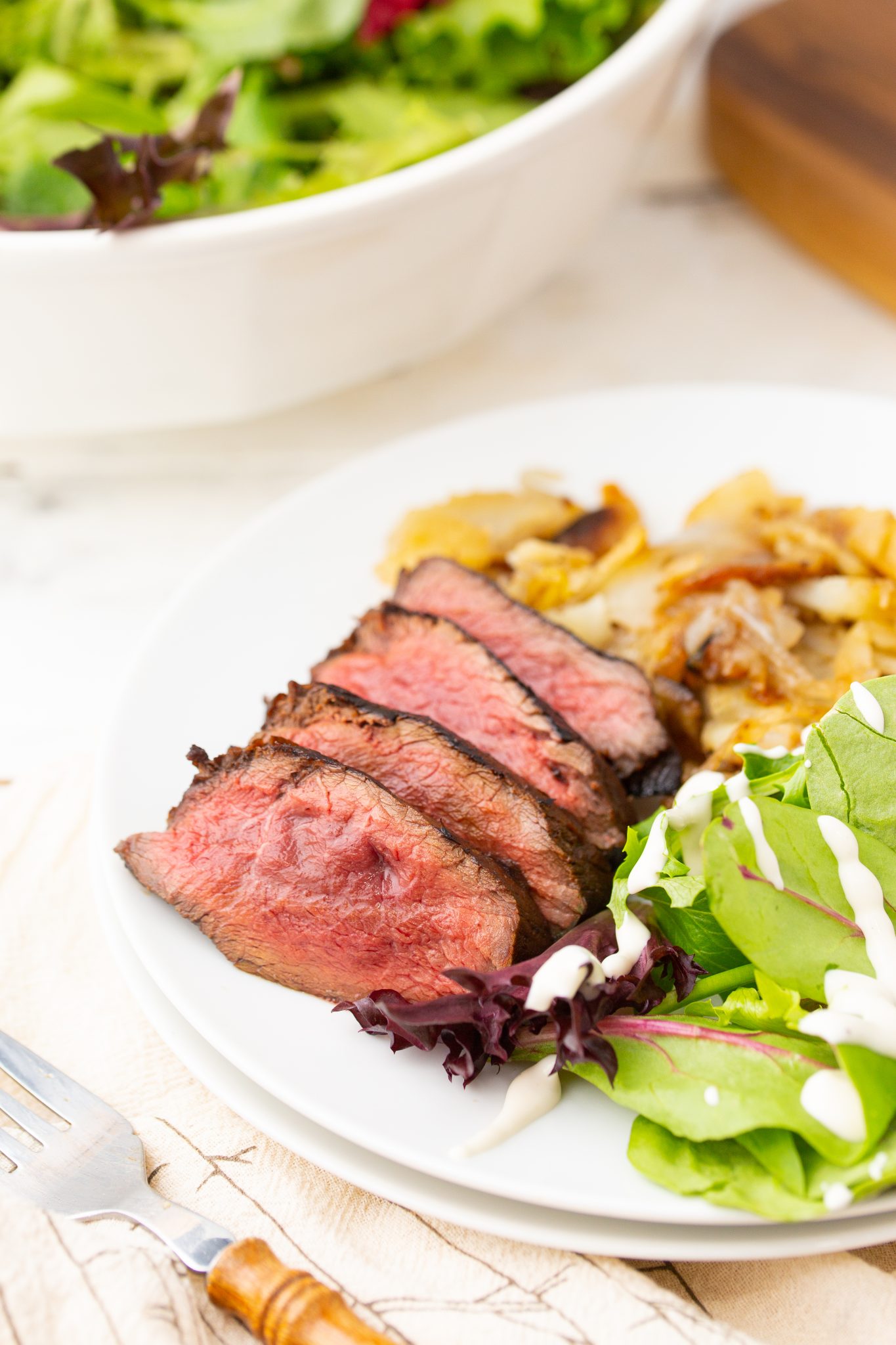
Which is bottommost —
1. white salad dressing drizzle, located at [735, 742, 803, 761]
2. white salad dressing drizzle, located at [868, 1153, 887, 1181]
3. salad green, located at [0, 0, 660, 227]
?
white salad dressing drizzle, located at [868, 1153, 887, 1181]

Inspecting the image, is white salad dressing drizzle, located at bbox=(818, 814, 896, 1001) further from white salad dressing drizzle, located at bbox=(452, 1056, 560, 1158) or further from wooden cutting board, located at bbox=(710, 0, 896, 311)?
wooden cutting board, located at bbox=(710, 0, 896, 311)

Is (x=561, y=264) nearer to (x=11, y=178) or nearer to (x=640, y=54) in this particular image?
(x=640, y=54)

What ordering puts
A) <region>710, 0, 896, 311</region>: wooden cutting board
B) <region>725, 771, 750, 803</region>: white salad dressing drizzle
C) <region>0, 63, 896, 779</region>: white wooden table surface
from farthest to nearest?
<region>710, 0, 896, 311</region>: wooden cutting board
<region>0, 63, 896, 779</region>: white wooden table surface
<region>725, 771, 750, 803</region>: white salad dressing drizzle

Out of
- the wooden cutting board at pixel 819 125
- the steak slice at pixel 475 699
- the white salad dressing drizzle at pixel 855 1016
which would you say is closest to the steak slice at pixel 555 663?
the steak slice at pixel 475 699

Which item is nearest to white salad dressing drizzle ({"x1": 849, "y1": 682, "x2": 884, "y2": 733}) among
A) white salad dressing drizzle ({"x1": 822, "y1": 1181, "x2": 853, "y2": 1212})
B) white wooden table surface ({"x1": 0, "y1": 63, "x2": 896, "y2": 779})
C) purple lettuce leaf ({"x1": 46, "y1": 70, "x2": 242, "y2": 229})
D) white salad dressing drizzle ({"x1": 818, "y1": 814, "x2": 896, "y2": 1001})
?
white salad dressing drizzle ({"x1": 818, "y1": 814, "x2": 896, "y2": 1001})

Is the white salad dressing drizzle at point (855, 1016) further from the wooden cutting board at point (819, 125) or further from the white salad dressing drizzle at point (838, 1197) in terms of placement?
the wooden cutting board at point (819, 125)

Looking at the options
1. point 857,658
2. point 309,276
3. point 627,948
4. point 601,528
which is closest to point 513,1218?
point 627,948
